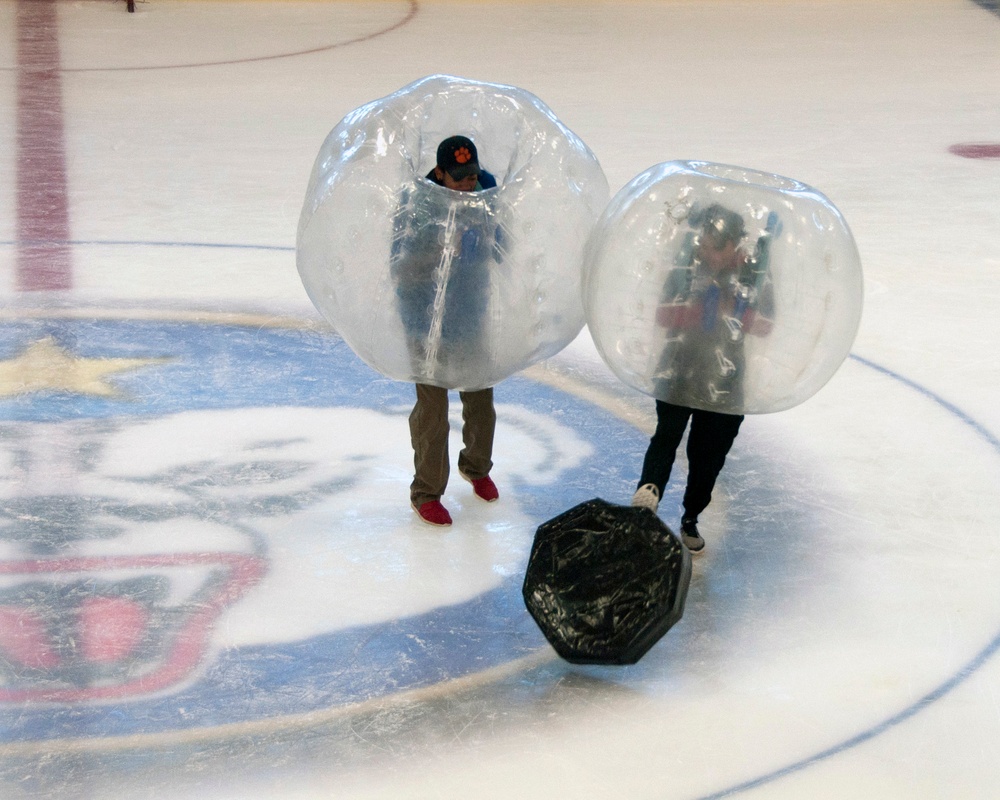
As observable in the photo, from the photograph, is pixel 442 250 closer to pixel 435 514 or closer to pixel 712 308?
pixel 712 308

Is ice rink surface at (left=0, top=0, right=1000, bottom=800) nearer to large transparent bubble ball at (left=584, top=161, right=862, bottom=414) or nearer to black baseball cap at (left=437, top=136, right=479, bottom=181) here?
large transparent bubble ball at (left=584, top=161, right=862, bottom=414)

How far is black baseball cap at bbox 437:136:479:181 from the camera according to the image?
3.30 m

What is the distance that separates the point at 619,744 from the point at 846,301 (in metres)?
1.03

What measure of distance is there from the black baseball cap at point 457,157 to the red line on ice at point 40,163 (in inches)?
110

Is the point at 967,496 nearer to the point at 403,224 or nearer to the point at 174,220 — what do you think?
the point at 403,224

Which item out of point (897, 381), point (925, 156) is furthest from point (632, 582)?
point (925, 156)

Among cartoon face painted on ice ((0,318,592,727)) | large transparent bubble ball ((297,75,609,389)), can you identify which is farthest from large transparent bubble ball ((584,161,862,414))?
cartoon face painted on ice ((0,318,592,727))

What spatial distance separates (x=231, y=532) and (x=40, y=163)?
4.41 meters

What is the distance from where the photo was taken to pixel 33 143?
7.90 m

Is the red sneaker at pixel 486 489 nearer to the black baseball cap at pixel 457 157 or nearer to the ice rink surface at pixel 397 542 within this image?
the ice rink surface at pixel 397 542

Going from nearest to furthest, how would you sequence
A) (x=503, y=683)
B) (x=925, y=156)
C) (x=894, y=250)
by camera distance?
(x=503, y=683) → (x=894, y=250) → (x=925, y=156)

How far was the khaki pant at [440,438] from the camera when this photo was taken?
12.1ft

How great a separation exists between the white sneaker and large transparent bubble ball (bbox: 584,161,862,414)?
1.09ft

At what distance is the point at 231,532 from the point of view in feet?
12.3
